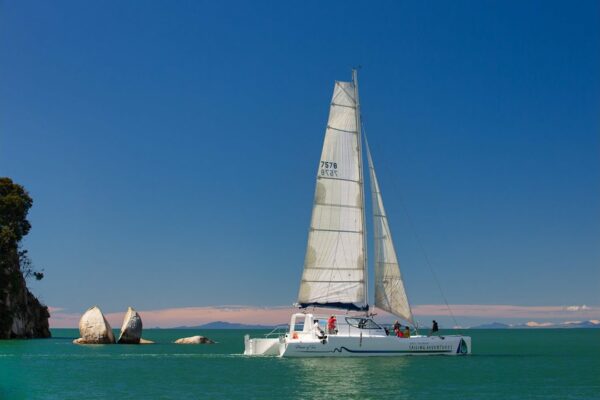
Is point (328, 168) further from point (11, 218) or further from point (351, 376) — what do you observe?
point (11, 218)

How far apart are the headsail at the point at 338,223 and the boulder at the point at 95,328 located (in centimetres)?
3489

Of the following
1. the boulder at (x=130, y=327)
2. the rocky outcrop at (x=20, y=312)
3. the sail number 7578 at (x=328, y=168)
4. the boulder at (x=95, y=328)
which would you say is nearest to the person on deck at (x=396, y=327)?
the sail number 7578 at (x=328, y=168)

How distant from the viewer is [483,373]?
48812mm

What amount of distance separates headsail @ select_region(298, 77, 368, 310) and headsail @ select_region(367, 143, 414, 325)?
1.48 m

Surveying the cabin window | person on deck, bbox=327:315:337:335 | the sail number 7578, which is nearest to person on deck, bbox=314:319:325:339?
person on deck, bbox=327:315:337:335

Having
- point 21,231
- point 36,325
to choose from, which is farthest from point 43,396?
point 36,325

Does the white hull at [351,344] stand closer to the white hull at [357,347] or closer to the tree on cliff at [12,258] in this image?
the white hull at [357,347]

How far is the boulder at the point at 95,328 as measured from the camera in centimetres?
8181

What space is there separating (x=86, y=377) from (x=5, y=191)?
46.1 m

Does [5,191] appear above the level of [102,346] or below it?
above

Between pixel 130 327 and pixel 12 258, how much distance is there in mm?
16750

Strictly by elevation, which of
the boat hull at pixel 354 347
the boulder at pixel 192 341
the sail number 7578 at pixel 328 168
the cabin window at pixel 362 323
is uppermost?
the sail number 7578 at pixel 328 168

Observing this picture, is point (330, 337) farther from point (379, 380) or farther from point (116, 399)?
point (116, 399)

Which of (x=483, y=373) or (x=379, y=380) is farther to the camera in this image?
(x=483, y=373)
